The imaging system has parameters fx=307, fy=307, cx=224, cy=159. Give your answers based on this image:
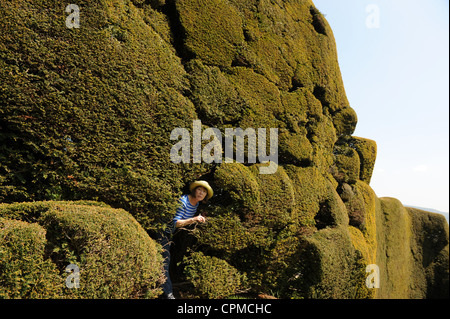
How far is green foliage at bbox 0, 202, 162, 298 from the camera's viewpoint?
2916 millimetres

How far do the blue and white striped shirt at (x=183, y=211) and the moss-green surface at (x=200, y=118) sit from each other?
140 mm

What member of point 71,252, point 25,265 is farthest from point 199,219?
point 25,265

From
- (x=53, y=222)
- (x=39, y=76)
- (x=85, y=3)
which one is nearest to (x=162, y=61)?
(x=85, y=3)

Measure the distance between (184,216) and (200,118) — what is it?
1.71 meters

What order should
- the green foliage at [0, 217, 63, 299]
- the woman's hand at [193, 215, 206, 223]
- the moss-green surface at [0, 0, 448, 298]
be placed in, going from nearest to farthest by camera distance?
the green foliage at [0, 217, 63, 299], the moss-green surface at [0, 0, 448, 298], the woman's hand at [193, 215, 206, 223]

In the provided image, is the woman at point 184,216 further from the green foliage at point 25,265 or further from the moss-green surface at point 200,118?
the green foliage at point 25,265

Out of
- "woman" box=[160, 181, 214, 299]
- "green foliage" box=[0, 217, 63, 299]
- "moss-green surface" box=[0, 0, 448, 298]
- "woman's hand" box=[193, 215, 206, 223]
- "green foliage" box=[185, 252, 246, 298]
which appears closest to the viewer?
"green foliage" box=[0, 217, 63, 299]

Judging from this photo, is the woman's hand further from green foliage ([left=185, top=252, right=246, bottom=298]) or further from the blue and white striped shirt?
green foliage ([left=185, top=252, right=246, bottom=298])

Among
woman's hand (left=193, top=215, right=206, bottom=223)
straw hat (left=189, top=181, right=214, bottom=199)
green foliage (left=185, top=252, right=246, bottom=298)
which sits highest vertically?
straw hat (left=189, top=181, right=214, bottom=199)

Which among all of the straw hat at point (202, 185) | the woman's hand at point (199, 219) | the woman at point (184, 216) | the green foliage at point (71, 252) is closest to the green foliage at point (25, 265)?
the green foliage at point (71, 252)

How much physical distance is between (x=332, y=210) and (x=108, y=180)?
5471 mm

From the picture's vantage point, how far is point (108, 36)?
441 centimetres

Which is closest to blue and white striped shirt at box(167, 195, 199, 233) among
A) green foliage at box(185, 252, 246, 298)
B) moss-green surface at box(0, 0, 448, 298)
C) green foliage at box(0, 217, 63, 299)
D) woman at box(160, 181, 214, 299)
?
woman at box(160, 181, 214, 299)

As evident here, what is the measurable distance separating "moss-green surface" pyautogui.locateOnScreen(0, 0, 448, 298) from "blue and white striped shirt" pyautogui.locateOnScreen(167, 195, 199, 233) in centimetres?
14
